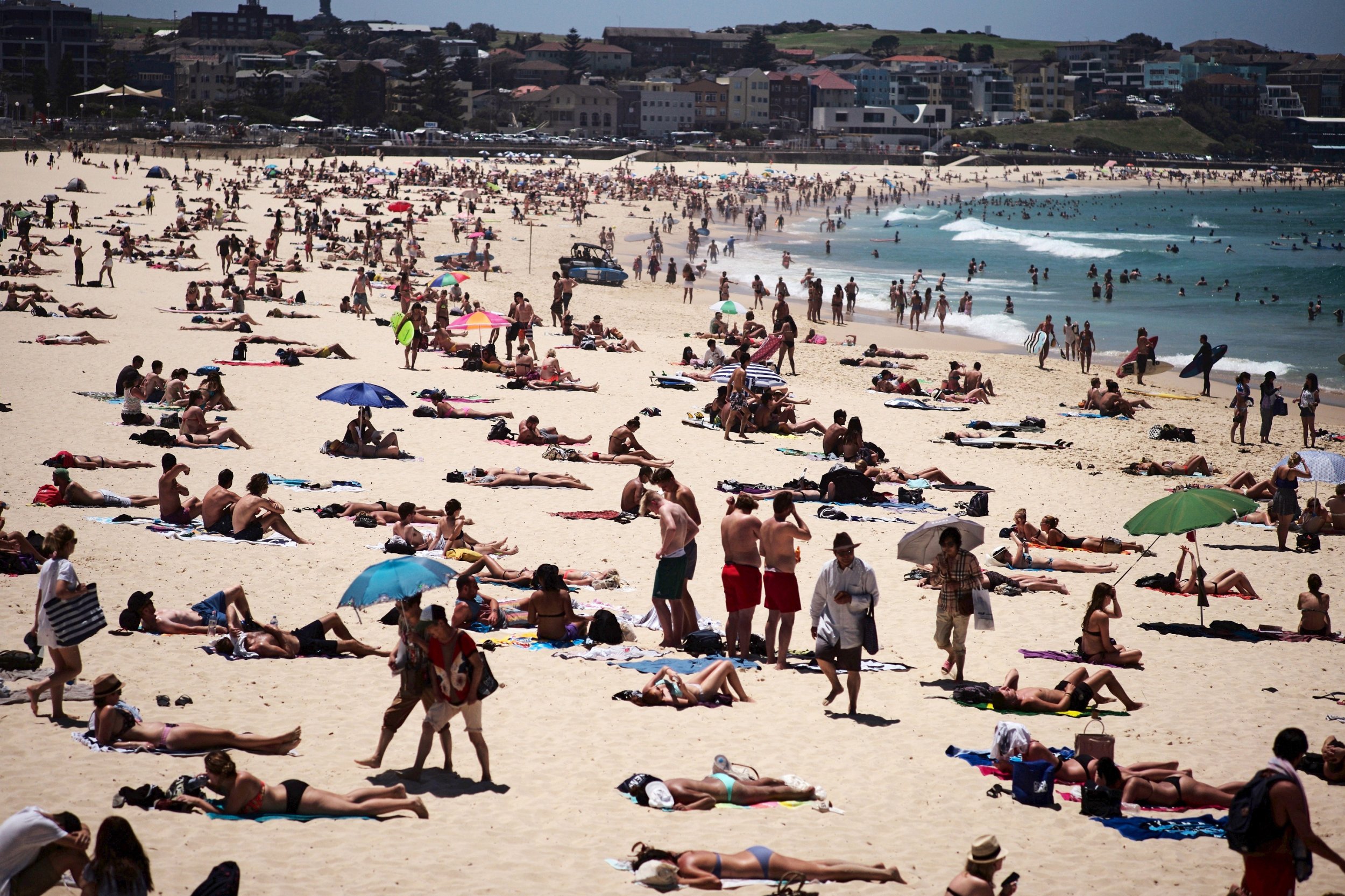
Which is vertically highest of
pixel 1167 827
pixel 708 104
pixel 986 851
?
pixel 708 104

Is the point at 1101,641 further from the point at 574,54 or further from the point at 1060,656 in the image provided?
the point at 574,54

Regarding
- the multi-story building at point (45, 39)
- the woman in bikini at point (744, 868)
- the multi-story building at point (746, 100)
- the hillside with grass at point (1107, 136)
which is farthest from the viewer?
the hillside with grass at point (1107, 136)

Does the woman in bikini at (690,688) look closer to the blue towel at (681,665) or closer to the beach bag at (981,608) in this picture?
the blue towel at (681,665)

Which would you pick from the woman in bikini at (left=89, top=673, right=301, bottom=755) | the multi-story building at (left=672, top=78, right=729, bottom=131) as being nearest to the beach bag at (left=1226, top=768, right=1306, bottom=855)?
the woman in bikini at (left=89, top=673, right=301, bottom=755)

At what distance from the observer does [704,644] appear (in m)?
8.41

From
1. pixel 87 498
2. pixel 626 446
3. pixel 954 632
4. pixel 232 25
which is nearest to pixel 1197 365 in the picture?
pixel 626 446

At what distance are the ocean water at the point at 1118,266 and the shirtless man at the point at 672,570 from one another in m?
19.6

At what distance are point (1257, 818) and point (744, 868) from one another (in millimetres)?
2053

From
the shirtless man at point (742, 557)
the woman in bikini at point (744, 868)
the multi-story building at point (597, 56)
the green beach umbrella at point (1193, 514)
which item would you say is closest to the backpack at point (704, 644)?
the shirtless man at point (742, 557)

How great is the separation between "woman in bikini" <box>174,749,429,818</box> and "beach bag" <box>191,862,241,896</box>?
0.93 m

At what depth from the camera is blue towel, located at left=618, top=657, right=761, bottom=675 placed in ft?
26.4

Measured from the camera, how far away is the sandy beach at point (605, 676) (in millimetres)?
5574

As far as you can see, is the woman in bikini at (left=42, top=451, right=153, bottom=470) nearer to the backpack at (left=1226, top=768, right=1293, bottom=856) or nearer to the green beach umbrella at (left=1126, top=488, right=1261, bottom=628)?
the green beach umbrella at (left=1126, top=488, right=1261, bottom=628)

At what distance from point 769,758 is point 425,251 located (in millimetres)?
32426
